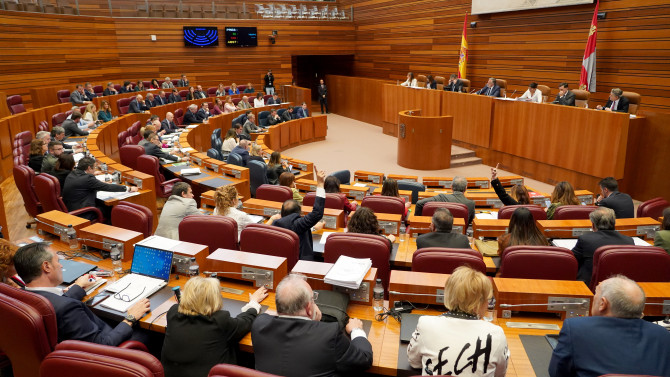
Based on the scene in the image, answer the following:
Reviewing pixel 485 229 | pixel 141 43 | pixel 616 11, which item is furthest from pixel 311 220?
pixel 141 43

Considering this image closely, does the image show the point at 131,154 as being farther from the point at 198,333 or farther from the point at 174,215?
the point at 198,333

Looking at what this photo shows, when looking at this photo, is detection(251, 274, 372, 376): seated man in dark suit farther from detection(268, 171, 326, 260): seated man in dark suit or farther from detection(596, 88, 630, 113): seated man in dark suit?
detection(596, 88, 630, 113): seated man in dark suit

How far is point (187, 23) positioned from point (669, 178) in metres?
15.7

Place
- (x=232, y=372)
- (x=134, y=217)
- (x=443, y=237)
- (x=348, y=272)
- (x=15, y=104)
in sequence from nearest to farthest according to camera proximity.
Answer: (x=232, y=372), (x=348, y=272), (x=443, y=237), (x=134, y=217), (x=15, y=104)

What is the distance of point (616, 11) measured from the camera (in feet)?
30.3

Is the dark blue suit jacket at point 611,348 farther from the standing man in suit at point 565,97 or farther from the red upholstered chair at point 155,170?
the standing man in suit at point 565,97

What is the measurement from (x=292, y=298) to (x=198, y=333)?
1.83 feet

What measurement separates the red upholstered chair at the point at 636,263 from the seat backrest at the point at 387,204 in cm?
213

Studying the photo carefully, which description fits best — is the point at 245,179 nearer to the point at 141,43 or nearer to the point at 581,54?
the point at 581,54

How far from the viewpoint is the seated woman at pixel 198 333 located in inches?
94.7

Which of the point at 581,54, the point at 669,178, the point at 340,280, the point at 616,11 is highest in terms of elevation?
the point at 616,11

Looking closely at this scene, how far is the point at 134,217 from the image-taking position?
423 centimetres

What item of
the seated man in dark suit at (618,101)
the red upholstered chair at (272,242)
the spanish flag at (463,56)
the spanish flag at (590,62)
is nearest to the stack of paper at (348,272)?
the red upholstered chair at (272,242)

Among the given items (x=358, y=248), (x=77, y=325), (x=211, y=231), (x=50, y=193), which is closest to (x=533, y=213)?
(x=358, y=248)
